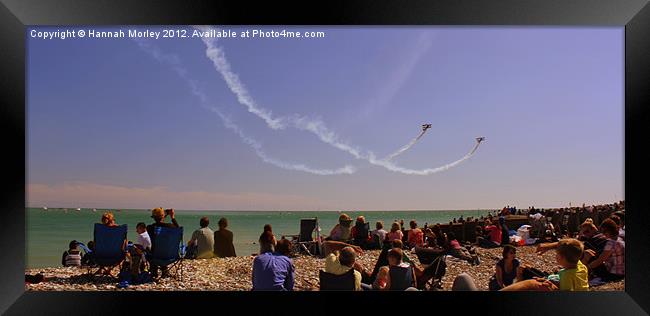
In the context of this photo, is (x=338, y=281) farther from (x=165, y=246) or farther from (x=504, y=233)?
(x=504, y=233)

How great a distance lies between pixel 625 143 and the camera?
5.64m

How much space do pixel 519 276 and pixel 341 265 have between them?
177cm

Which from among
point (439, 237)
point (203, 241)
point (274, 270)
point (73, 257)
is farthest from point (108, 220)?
point (439, 237)

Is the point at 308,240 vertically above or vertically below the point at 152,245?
below

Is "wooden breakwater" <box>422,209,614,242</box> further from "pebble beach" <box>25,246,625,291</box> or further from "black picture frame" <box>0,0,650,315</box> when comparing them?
"black picture frame" <box>0,0,650,315</box>

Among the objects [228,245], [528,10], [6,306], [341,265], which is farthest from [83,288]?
[528,10]

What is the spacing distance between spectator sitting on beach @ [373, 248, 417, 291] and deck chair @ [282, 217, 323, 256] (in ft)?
11.5

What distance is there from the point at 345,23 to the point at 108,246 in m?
3.89

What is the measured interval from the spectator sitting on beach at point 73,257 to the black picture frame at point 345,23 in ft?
4.37

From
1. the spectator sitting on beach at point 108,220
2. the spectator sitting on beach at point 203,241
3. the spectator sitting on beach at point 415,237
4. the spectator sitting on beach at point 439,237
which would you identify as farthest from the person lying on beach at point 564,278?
the spectator sitting on beach at point 108,220

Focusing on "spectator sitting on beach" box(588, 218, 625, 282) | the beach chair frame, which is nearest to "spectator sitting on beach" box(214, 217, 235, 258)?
the beach chair frame

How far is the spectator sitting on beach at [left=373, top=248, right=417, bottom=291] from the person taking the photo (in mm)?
4977

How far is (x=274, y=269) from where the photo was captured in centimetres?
510

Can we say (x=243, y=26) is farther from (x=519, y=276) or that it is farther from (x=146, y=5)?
(x=519, y=276)
